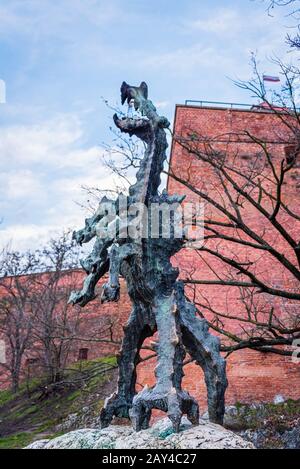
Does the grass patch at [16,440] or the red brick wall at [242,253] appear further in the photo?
the red brick wall at [242,253]

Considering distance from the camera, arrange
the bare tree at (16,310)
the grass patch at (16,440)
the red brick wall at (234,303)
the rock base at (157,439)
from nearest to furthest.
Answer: the rock base at (157,439), the grass patch at (16,440), the red brick wall at (234,303), the bare tree at (16,310)

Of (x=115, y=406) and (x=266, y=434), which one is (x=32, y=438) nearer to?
(x=266, y=434)

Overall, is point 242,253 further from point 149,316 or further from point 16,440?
point 149,316

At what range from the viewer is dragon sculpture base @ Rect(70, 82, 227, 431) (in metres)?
5.04

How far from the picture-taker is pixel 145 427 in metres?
5.06

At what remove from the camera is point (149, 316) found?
18.0 feet

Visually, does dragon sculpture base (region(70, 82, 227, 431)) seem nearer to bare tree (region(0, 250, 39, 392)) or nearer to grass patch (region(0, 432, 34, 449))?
grass patch (region(0, 432, 34, 449))

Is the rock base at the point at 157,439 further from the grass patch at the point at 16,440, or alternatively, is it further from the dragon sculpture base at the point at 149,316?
the grass patch at the point at 16,440

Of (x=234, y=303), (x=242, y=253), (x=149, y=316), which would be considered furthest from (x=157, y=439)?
(x=242, y=253)

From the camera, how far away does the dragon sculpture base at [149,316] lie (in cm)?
504

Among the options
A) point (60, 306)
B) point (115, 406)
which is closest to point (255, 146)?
point (60, 306)

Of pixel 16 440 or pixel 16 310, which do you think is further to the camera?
pixel 16 310

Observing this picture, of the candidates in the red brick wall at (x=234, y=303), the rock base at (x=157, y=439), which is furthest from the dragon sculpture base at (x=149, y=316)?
the red brick wall at (x=234, y=303)

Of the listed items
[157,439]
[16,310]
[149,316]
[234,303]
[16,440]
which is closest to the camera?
[157,439]
